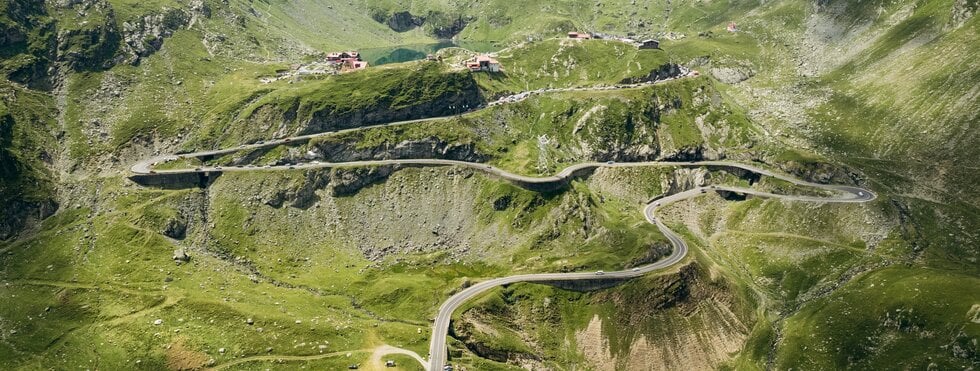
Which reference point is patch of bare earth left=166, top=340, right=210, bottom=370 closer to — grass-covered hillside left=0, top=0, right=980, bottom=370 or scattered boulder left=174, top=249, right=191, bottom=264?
grass-covered hillside left=0, top=0, right=980, bottom=370

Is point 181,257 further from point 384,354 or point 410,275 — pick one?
point 384,354

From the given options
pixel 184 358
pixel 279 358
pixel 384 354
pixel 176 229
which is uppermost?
pixel 176 229

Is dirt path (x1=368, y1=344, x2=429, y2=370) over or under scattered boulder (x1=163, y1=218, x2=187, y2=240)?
under

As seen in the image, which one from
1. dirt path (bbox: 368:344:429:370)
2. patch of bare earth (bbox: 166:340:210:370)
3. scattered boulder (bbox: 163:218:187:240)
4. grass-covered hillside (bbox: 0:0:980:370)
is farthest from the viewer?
scattered boulder (bbox: 163:218:187:240)

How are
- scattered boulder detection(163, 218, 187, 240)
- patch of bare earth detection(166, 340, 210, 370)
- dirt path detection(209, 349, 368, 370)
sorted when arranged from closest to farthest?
patch of bare earth detection(166, 340, 210, 370) < dirt path detection(209, 349, 368, 370) < scattered boulder detection(163, 218, 187, 240)

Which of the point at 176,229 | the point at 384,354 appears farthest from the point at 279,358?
the point at 176,229

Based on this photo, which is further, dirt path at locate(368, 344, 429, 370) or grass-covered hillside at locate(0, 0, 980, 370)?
grass-covered hillside at locate(0, 0, 980, 370)

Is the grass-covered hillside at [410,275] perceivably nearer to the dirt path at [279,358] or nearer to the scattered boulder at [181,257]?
the scattered boulder at [181,257]

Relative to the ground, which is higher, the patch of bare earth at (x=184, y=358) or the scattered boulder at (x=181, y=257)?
the scattered boulder at (x=181, y=257)

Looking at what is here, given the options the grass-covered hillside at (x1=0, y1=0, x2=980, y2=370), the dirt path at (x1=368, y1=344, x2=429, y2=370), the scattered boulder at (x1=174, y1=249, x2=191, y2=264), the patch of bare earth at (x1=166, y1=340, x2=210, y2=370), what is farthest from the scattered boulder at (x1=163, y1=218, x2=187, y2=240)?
the dirt path at (x1=368, y1=344, x2=429, y2=370)

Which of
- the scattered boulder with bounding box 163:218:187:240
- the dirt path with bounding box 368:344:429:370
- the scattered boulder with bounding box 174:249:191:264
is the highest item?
the scattered boulder with bounding box 163:218:187:240

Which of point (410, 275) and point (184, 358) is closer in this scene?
point (184, 358)

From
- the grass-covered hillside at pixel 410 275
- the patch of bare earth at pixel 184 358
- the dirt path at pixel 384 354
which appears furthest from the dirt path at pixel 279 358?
the dirt path at pixel 384 354

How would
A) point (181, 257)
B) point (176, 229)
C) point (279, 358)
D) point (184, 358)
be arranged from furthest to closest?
point (176, 229)
point (181, 257)
point (279, 358)
point (184, 358)
